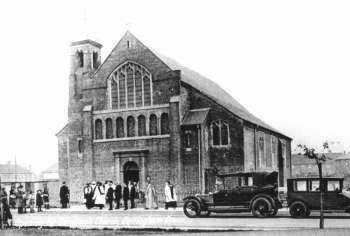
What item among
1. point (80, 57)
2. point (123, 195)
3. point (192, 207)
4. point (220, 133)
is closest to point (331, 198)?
point (192, 207)

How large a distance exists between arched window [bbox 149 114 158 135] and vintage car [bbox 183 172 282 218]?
12308mm

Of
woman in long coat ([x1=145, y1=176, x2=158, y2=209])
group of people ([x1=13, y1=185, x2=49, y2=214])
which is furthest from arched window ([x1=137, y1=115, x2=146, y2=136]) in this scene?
group of people ([x1=13, y1=185, x2=49, y2=214])

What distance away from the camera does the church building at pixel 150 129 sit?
31.4 meters

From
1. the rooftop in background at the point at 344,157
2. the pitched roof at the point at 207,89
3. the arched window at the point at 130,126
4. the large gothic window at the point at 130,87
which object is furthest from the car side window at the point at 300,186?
the rooftop in background at the point at 344,157

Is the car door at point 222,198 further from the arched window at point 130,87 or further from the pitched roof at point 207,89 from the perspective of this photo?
the arched window at point 130,87

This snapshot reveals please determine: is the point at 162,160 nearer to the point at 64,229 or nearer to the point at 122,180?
the point at 122,180

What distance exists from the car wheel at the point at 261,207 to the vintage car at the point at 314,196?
0.92 metres

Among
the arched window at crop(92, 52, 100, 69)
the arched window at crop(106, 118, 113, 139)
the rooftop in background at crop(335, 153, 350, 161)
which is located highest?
the arched window at crop(92, 52, 100, 69)

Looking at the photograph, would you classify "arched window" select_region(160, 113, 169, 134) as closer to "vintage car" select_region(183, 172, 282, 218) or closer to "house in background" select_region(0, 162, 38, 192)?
"vintage car" select_region(183, 172, 282, 218)

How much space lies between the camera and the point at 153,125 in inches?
1299

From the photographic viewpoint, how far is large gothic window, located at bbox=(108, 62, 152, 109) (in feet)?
109

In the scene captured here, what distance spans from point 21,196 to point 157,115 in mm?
10382

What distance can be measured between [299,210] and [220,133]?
12.8m

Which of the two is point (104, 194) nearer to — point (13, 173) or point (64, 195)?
point (64, 195)
